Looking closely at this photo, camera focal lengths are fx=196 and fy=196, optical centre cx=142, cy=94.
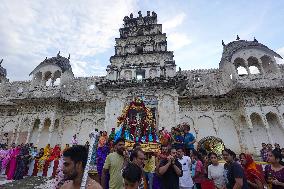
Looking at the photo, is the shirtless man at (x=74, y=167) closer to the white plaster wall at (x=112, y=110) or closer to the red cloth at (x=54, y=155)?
the red cloth at (x=54, y=155)

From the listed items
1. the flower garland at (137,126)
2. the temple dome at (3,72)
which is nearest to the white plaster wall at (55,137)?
the flower garland at (137,126)

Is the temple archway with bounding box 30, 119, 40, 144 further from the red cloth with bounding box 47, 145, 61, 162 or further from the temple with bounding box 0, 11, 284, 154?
the red cloth with bounding box 47, 145, 61, 162

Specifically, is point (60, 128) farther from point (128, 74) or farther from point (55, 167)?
point (128, 74)

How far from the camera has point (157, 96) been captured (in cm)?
1645

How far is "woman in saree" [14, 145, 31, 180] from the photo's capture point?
36.7 ft

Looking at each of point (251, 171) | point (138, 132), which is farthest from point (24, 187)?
point (251, 171)

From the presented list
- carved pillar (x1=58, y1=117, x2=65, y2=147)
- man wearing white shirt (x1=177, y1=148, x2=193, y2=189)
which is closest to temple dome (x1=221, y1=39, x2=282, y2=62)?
man wearing white shirt (x1=177, y1=148, x2=193, y2=189)

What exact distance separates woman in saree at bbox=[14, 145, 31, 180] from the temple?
578 centimetres

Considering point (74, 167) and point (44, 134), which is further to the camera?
point (44, 134)

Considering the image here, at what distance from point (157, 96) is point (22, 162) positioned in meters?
10.4

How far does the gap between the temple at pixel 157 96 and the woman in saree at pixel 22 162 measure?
578cm

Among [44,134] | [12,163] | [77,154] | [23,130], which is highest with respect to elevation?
[23,130]

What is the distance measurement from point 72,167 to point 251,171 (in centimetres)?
431

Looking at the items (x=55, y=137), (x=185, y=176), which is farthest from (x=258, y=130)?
(x=55, y=137)
